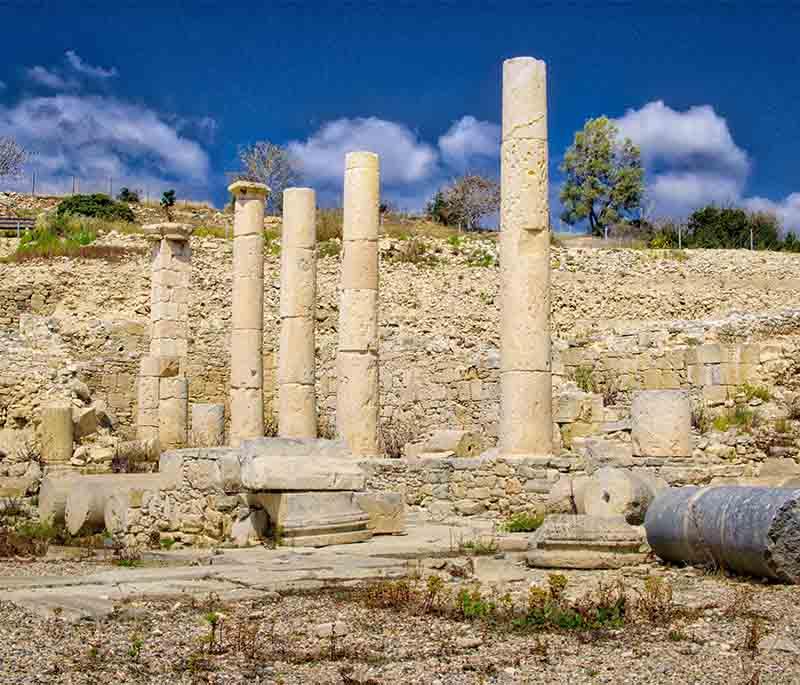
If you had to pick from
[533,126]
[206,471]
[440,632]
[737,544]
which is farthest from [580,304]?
[440,632]

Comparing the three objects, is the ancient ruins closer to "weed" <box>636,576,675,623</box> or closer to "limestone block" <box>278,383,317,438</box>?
"limestone block" <box>278,383,317,438</box>

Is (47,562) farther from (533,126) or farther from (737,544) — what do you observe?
(533,126)

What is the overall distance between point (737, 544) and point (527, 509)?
20.8ft

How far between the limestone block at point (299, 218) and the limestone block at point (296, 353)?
5.00 feet

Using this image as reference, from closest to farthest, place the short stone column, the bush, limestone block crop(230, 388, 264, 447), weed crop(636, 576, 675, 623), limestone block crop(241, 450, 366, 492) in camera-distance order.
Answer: weed crop(636, 576, 675, 623) < limestone block crop(241, 450, 366, 492) < limestone block crop(230, 388, 264, 447) < the short stone column < the bush

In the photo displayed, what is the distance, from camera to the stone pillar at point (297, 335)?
66.3 ft

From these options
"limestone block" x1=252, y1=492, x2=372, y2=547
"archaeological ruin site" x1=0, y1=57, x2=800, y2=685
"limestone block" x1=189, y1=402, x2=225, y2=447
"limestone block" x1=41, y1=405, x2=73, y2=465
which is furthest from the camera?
"limestone block" x1=189, y1=402, x2=225, y2=447

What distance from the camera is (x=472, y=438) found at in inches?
760

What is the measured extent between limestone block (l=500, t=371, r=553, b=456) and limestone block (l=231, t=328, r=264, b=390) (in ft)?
25.7

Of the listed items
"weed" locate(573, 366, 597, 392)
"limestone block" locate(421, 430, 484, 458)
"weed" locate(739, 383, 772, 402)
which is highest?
"weed" locate(573, 366, 597, 392)

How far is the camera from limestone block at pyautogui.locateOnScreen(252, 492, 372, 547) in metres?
11.4

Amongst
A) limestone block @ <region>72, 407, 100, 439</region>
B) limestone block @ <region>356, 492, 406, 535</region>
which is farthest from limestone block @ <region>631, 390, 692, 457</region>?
limestone block @ <region>72, 407, 100, 439</region>

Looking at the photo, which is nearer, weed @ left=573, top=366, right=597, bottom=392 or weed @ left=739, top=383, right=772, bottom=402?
weed @ left=739, top=383, right=772, bottom=402

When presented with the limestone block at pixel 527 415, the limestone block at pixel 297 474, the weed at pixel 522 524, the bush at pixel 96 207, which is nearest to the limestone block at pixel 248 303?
the limestone block at pixel 527 415
